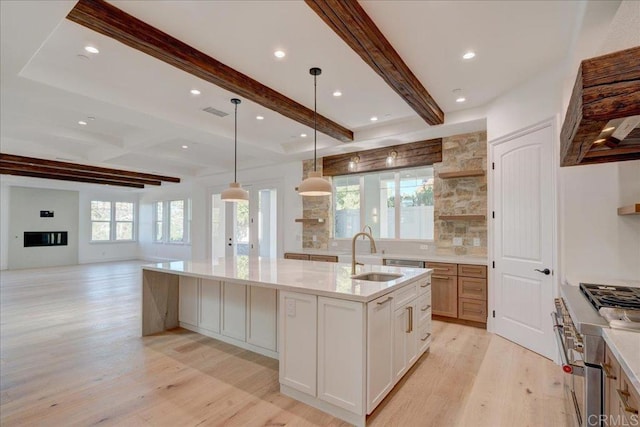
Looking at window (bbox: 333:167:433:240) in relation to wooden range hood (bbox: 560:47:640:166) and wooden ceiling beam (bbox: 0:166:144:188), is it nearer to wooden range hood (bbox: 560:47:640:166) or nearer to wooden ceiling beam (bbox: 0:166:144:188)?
wooden range hood (bbox: 560:47:640:166)

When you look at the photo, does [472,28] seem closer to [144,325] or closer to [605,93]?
[605,93]

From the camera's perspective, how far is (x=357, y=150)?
5.70 meters

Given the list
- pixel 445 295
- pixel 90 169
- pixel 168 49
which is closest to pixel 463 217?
pixel 445 295

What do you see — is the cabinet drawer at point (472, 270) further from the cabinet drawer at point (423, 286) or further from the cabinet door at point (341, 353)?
the cabinet door at point (341, 353)

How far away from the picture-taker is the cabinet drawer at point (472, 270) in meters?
3.99

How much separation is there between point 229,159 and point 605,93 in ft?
22.1

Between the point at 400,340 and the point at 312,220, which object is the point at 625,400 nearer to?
the point at 400,340

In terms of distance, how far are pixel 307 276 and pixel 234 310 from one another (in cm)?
120

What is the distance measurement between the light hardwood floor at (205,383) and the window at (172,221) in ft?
20.4

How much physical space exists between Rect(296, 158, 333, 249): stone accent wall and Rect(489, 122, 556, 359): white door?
9.77ft

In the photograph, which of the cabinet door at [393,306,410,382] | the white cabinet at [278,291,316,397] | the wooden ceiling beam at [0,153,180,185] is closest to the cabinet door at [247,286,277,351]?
the white cabinet at [278,291,316,397]

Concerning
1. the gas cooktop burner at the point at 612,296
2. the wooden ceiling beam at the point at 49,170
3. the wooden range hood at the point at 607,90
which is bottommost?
the gas cooktop burner at the point at 612,296

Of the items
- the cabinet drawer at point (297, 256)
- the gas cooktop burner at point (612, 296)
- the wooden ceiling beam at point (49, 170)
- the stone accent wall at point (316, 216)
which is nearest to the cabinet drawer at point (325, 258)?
the cabinet drawer at point (297, 256)

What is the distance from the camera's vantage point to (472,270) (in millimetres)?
4059
